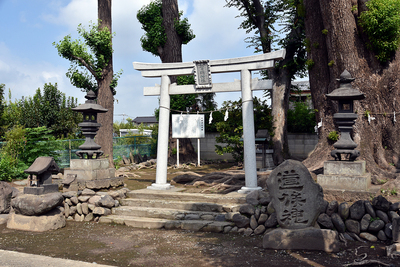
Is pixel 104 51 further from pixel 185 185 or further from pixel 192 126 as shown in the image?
pixel 185 185

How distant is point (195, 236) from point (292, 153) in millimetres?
12516

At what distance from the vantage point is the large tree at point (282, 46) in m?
15.2

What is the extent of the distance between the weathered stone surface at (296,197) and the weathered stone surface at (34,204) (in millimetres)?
4942

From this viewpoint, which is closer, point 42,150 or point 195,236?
point 195,236

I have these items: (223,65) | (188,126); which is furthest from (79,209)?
(188,126)

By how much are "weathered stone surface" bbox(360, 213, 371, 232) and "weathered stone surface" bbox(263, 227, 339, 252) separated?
77 cm

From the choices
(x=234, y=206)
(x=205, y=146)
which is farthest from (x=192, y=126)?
(x=234, y=206)

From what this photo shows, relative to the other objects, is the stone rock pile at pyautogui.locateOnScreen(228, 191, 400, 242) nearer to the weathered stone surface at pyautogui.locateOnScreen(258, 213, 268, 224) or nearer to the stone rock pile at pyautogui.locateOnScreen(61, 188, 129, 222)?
the weathered stone surface at pyautogui.locateOnScreen(258, 213, 268, 224)

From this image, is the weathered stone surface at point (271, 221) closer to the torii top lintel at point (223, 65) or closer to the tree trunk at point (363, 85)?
the tree trunk at point (363, 85)

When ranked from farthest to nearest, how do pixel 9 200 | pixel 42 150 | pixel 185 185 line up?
pixel 42 150 → pixel 185 185 → pixel 9 200

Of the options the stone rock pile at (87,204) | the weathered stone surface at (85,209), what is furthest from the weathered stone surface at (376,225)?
the weathered stone surface at (85,209)

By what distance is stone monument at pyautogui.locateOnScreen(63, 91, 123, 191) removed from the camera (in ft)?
29.9

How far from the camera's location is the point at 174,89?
9.52 m

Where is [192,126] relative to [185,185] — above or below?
above
